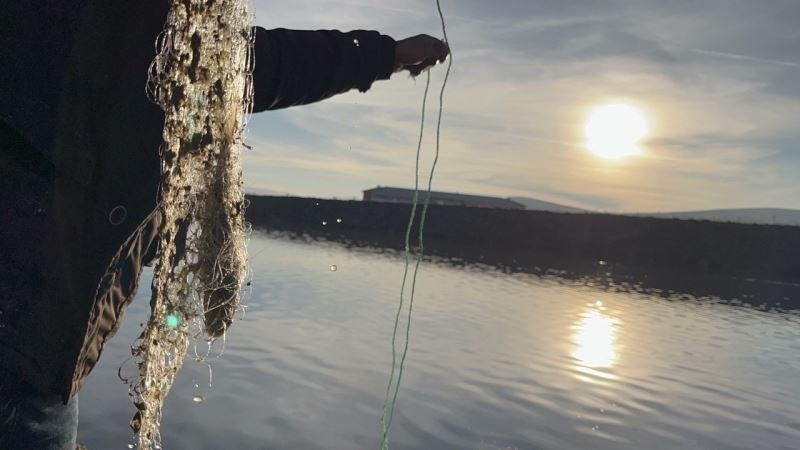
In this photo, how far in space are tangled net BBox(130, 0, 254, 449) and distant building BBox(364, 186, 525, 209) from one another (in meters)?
83.5

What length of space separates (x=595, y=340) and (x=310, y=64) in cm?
1374

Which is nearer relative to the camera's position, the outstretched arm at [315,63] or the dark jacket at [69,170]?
the dark jacket at [69,170]

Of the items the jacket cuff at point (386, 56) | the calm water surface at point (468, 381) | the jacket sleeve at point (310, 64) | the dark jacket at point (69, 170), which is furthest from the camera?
the calm water surface at point (468, 381)

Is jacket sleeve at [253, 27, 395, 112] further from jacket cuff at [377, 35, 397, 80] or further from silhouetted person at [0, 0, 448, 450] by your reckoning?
silhouetted person at [0, 0, 448, 450]

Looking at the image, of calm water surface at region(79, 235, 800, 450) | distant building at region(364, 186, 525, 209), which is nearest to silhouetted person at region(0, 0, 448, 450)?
calm water surface at region(79, 235, 800, 450)

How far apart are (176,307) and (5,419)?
72 centimetres

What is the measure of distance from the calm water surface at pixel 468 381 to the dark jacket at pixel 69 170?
499cm

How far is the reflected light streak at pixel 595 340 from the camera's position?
12.4 metres

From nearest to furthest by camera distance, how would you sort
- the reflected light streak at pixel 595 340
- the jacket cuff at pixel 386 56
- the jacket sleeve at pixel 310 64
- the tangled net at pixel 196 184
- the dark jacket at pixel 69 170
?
1. the dark jacket at pixel 69 170
2. the tangled net at pixel 196 184
3. the jacket sleeve at pixel 310 64
4. the jacket cuff at pixel 386 56
5. the reflected light streak at pixel 595 340

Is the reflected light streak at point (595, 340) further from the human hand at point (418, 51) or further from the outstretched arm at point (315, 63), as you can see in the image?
the outstretched arm at point (315, 63)

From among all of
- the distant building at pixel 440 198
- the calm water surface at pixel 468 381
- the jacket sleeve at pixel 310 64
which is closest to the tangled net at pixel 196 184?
the jacket sleeve at pixel 310 64

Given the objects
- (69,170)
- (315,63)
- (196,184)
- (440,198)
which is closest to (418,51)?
(315,63)

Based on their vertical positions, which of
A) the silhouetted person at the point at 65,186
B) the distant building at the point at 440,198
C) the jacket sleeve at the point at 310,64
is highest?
the distant building at the point at 440,198

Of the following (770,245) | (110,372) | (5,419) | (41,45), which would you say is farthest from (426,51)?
(770,245)
